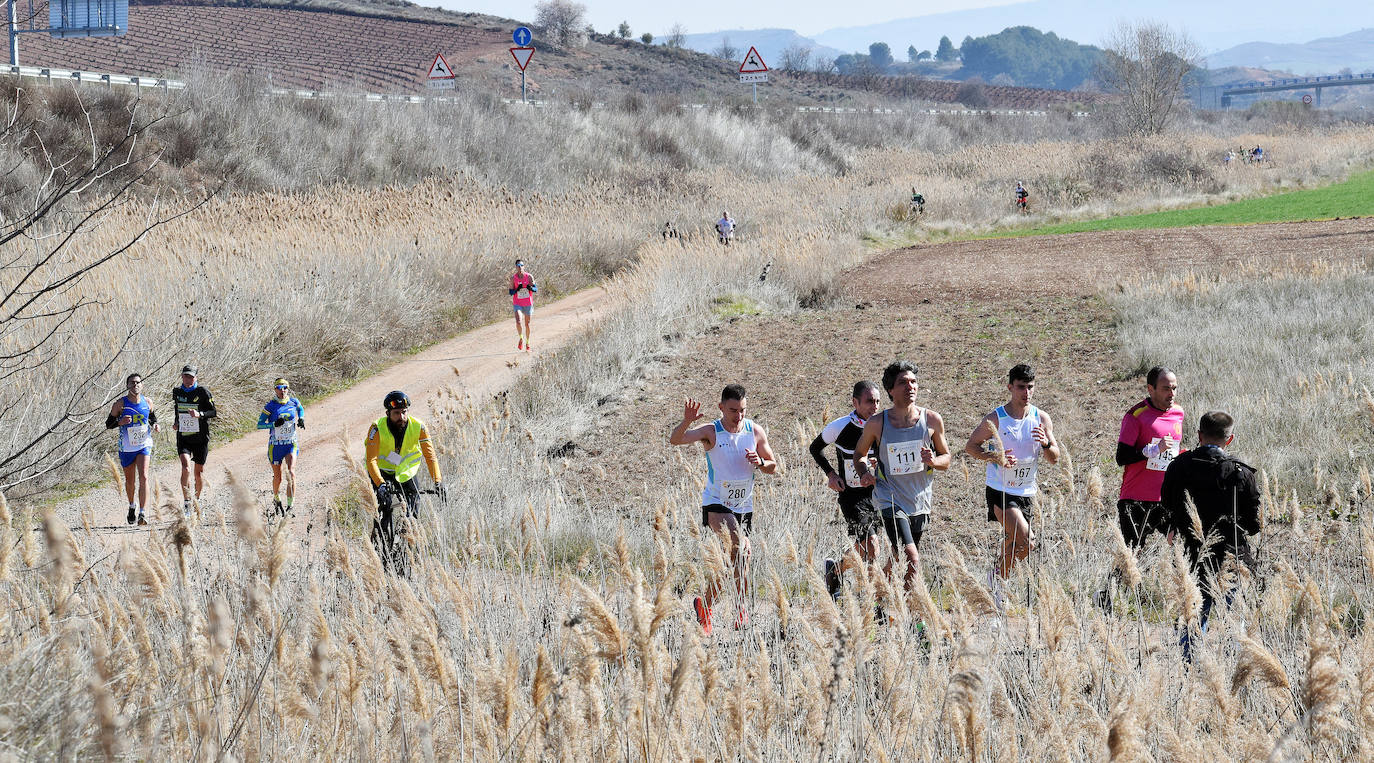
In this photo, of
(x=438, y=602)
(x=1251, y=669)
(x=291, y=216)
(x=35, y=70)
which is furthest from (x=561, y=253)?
(x=1251, y=669)

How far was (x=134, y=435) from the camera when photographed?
9.98 m

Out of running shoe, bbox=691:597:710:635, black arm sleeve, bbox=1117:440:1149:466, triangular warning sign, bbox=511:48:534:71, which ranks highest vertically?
triangular warning sign, bbox=511:48:534:71

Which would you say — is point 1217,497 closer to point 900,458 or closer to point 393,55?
point 900,458

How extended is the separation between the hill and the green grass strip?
2235cm

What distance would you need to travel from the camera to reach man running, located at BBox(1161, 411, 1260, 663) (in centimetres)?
579

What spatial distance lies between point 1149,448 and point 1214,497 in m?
0.87

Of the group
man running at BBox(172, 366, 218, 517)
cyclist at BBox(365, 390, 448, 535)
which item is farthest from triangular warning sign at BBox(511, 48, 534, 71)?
cyclist at BBox(365, 390, 448, 535)

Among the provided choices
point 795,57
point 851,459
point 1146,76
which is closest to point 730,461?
point 851,459

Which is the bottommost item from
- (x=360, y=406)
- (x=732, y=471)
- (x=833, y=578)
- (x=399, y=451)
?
(x=360, y=406)

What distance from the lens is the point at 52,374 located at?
40.5ft

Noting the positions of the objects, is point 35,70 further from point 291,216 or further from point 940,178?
point 940,178

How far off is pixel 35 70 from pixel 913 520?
97.9ft

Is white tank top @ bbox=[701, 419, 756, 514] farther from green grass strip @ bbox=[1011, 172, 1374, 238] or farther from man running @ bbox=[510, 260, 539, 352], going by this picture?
green grass strip @ bbox=[1011, 172, 1374, 238]

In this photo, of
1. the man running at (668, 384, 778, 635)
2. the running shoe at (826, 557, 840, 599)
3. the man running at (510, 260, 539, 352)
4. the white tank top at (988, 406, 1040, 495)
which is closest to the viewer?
the running shoe at (826, 557, 840, 599)
